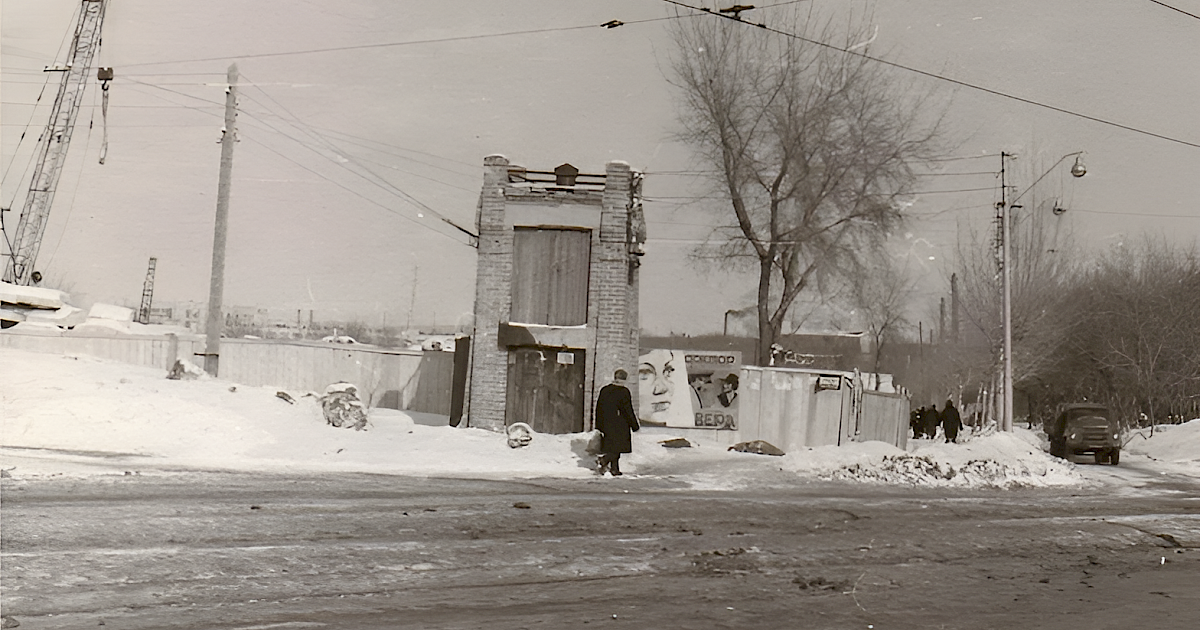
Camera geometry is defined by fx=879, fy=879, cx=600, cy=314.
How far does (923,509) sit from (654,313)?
39.3ft

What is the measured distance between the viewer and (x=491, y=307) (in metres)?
18.2

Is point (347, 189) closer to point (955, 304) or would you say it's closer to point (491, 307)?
point (491, 307)

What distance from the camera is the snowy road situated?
5363 millimetres

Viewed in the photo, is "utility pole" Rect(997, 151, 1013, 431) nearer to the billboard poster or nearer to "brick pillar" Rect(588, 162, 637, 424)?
the billboard poster

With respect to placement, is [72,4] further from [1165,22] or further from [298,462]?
[1165,22]

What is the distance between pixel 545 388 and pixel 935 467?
25.5 feet

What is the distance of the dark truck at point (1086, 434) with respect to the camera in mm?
24797

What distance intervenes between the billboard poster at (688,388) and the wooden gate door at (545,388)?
4.87 meters

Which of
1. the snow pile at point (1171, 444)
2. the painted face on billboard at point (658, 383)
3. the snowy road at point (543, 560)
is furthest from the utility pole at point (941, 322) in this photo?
the snowy road at point (543, 560)

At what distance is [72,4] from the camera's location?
12.7 meters

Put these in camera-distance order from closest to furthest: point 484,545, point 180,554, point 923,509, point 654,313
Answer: point 180,554 < point 484,545 < point 923,509 < point 654,313

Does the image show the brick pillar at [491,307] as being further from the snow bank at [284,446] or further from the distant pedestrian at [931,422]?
the distant pedestrian at [931,422]

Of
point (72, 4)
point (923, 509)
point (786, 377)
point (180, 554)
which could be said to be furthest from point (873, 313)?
point (180, 554)

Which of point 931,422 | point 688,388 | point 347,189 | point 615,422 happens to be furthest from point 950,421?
point 347,189
